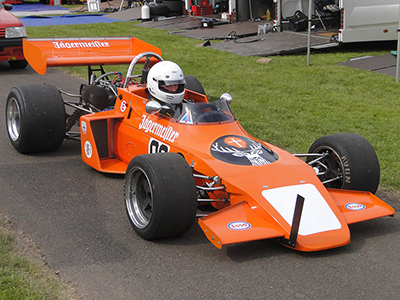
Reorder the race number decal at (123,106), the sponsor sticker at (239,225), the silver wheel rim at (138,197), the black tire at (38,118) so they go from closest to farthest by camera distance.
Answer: the sponsor sticker at (239,225) → the silver wheel rim at (138,197) → the race number decal at (123,106) → the black tire at (38,118)

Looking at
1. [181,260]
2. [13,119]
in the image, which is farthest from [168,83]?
[13,119]

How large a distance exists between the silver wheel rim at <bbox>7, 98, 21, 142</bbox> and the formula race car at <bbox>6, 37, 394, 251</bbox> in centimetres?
20

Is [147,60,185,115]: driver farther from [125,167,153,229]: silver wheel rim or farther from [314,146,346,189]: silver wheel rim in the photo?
[314,146,346,189]: silver wheel rim

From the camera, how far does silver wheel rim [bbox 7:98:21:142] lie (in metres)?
7.85

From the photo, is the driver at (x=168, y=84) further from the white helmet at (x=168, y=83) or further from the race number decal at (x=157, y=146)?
the race number decal at (x=157, y=146)

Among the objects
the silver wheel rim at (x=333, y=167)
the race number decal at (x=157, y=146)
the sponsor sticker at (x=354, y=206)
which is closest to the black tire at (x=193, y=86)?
the race number decal at (x=157, y=146)

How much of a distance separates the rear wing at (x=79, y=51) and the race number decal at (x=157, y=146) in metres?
2.28

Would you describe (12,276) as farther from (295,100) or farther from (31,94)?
(295,100)

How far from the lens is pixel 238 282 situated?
442 cm

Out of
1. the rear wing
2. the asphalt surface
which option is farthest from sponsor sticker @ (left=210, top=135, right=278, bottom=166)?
the rear wing

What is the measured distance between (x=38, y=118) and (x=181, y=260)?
11.5 feet

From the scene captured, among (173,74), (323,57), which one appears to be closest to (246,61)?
(323,57)

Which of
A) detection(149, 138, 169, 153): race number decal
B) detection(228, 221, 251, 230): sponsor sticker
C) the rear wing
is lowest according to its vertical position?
detection(228, 221, 251, 230): sponsor sticker

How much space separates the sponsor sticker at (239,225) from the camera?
4.74 metres
